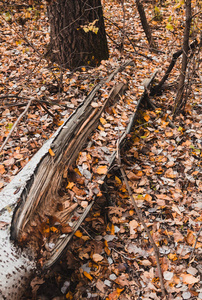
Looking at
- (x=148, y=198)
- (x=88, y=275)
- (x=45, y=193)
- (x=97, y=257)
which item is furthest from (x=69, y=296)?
(x=148, y=198)

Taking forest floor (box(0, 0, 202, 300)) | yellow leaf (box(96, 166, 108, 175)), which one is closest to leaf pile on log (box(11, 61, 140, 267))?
yellow leaf (box(96, 166, 108, 175))

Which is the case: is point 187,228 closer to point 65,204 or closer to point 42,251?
point 65,204

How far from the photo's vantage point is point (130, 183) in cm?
312

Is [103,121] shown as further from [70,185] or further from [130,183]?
[70,185]

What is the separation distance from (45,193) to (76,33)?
9.23 ft

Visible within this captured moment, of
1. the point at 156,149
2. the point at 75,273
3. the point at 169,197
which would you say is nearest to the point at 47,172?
the point at 75,273

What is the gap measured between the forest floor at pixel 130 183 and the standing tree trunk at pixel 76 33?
0.64 ft

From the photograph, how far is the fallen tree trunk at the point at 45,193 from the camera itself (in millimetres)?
1763

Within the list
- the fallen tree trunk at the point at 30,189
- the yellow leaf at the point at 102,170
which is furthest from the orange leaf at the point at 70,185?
the yellow leaf at the point at 102,170

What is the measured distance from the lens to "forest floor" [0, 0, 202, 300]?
2.36 metres

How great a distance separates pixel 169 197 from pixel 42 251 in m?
1.70

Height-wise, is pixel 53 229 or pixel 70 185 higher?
pixel 70 185

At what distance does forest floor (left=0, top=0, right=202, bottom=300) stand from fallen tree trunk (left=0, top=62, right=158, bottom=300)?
20 centimetres

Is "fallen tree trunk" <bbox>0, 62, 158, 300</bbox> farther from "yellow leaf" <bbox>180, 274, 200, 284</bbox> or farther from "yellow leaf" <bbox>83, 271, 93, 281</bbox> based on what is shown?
"yellow leaf" <bbox>180, 274, 200, 284</bbox>
